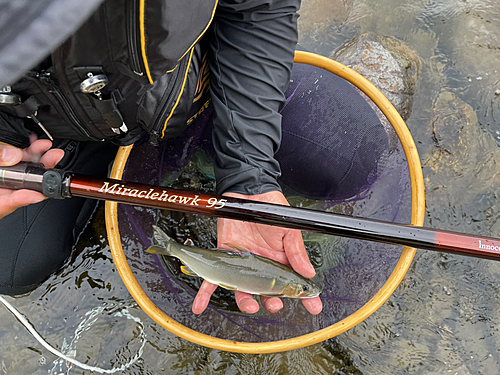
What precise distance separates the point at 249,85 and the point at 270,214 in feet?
1.52

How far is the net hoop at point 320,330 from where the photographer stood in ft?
4.22

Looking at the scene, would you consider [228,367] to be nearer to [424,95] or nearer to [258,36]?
[258,36]

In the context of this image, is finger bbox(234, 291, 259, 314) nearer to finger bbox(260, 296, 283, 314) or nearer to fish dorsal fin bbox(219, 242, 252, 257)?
finger bbox(260, 296, 283, 314)

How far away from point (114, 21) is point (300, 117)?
92cm

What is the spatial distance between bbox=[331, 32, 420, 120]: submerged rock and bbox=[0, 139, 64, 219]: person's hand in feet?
5.03

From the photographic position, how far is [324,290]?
149cm

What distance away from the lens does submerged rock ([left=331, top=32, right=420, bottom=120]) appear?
188cm

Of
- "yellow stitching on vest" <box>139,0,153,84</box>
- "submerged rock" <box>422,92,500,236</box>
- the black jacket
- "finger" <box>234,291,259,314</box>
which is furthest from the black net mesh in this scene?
"yellow stitching on vest" <box>139,0,153,84</box>

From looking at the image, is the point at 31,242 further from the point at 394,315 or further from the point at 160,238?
the point at 394,315

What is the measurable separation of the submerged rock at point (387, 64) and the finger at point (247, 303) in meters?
1.26

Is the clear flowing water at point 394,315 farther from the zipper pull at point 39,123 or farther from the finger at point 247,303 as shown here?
the zipper pull at point 39,123

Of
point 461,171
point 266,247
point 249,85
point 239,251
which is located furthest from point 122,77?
point 461,171

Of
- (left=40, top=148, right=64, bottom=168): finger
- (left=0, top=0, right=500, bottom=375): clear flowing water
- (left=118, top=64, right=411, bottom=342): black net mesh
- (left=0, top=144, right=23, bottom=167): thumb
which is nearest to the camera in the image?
(left=0, top=144, right=23, bottom=167): thumb

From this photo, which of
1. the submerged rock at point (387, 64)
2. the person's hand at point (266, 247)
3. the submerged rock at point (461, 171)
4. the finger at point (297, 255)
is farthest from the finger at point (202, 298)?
the submerged rock at point (387, 64)
